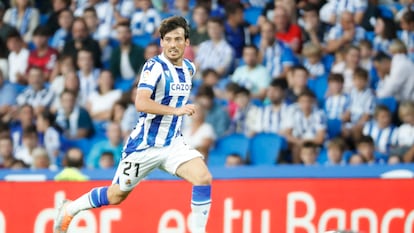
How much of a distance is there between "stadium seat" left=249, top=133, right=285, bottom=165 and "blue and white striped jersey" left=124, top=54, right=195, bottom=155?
12.1 feet

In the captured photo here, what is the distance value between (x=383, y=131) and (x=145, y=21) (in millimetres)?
3761

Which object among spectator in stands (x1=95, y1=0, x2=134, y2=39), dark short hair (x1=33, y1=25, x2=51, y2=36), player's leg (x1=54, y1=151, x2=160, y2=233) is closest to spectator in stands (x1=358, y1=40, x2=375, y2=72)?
spectator in stands (x1=95, y1=0, x2=134, y2=39)

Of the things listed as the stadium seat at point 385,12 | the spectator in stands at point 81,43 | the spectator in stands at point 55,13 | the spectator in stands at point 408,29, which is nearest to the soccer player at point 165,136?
the spectator in stands at point 408,29

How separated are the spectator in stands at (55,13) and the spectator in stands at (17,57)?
42cm

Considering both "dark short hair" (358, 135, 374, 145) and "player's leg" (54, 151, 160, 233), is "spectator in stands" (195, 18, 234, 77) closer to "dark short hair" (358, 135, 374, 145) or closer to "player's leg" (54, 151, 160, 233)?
"dark short hair" (358, 135, 374, 145)

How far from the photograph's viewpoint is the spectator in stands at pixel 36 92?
1372 centimetres

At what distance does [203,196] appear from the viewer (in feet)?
26.5

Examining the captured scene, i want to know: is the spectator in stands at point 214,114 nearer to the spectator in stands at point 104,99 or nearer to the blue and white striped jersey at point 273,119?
the blue and white striped jersey at point 273,119

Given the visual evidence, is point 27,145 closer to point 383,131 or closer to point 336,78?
point 336,78

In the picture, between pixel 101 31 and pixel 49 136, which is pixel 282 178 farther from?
pixel 101 31

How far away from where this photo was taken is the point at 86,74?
542 inches

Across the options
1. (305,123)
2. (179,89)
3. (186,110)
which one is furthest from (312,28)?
(186,110)

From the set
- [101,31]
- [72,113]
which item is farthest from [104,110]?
[101,31]

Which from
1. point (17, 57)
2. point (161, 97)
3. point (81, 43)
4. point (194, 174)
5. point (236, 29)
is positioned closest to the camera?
point (194, 174)
